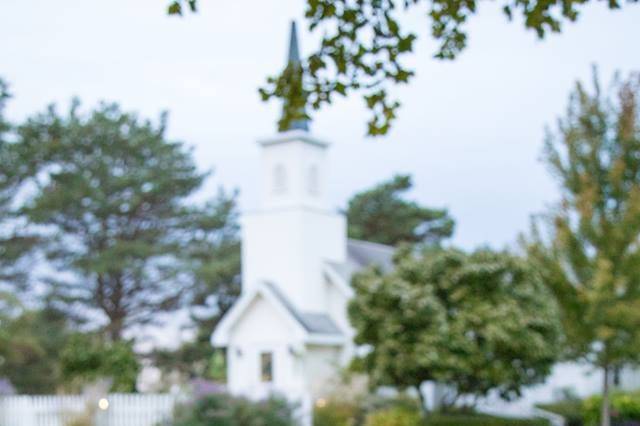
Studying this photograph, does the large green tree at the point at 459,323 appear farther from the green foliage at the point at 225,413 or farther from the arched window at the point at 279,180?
the arched window at the point at 279,180

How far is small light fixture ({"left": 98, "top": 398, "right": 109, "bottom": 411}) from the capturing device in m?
18.4

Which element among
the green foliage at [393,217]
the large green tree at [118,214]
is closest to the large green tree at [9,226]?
the large green tree at [118,214]

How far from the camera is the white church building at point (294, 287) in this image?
1184 inches

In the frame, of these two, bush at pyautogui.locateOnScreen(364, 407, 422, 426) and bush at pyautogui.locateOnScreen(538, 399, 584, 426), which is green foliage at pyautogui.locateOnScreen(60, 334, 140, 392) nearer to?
bush at pyautogui.locateOnScreen(364, 407, 422, 426)

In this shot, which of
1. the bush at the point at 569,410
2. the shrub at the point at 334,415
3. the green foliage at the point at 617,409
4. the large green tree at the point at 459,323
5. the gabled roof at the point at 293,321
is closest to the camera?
the shrub at the point at 334,415

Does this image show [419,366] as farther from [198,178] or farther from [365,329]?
[198,178]

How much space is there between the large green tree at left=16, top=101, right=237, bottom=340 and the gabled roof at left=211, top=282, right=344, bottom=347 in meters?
5.73

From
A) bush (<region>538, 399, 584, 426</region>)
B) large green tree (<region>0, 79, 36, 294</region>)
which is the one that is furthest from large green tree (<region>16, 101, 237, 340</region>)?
bush (<region>538, 399, 584, 426</region>)

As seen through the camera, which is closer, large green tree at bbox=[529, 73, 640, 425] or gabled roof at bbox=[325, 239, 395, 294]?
large green tree at bbox=[529, 73, 640, 425]

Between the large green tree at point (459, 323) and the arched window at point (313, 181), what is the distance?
29.5 ft

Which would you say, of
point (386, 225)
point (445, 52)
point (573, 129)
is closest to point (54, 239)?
point (386, 225)

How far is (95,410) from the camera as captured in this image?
1816 centimetres

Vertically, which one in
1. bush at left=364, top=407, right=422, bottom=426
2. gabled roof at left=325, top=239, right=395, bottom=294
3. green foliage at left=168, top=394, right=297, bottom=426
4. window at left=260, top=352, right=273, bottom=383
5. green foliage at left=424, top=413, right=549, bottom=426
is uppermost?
gabled roof at left=325, top=239, right=395, bottom=294

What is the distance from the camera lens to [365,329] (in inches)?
903
